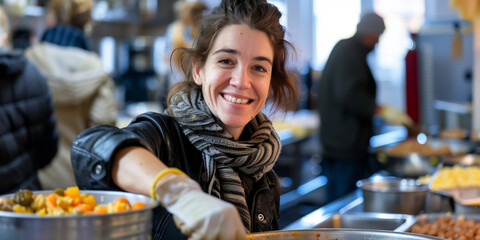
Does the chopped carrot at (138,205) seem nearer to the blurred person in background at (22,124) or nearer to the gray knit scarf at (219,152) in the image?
the gray knit scarf at (219,152)

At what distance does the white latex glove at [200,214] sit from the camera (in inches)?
36.3

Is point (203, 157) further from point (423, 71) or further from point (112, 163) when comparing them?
point (423, 71)

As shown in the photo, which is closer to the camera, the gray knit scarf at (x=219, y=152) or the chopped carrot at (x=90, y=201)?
the chopped carrot at (x=90, y=201)

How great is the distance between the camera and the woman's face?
1.57 metres

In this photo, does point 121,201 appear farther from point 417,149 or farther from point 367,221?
point 417,149

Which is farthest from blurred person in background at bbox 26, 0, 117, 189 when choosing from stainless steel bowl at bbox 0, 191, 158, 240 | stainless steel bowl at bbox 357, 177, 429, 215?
stainless steel bowl at bbox 0, 191, 158, 240

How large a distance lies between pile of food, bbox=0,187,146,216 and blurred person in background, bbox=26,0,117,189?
302cm

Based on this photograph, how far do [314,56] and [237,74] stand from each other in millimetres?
9735

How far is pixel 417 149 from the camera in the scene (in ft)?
13.0

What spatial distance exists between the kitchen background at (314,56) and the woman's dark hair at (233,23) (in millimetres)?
1875

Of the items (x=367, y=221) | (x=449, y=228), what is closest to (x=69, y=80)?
(x=367, y=221)

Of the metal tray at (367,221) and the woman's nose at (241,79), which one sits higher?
the woman's nose at (241,79)

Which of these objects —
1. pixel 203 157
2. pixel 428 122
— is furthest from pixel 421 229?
pixel 428 122

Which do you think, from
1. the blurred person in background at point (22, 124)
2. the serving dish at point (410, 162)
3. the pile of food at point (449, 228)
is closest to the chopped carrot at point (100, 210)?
the pile of food at point (449, 228)
